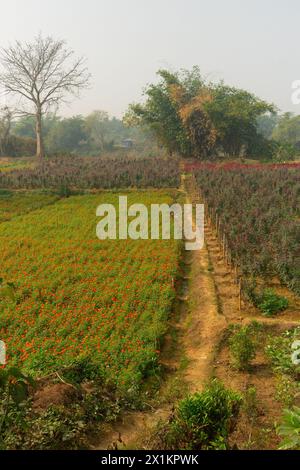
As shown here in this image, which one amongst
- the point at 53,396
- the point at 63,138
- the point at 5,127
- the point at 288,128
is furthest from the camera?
the point at 288,128

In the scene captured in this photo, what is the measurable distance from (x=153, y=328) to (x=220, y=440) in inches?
151

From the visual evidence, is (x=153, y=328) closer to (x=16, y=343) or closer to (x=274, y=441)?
(x=16, y=343)

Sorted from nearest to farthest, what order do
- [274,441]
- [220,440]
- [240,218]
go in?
1. [220,440]
2. [274,441]
3. [240,218]

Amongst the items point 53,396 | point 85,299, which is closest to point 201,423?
point 53,396

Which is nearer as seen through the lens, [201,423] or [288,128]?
[201,423]

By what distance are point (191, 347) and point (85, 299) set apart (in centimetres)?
289

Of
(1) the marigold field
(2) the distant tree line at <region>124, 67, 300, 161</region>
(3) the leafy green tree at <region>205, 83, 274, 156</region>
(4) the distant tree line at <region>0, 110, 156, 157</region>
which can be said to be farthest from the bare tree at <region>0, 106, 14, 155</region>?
(1) the marigold field

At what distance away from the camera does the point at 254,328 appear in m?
7.95

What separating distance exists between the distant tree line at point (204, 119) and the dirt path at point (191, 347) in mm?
23484

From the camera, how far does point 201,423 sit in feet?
15.4

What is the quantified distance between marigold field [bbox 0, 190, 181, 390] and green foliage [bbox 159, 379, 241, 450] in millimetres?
1774

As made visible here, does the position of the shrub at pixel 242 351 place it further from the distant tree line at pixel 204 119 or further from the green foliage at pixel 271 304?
the distant tree line at pixel 204 119

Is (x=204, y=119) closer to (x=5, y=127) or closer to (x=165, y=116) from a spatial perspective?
(x=165, y=116)
